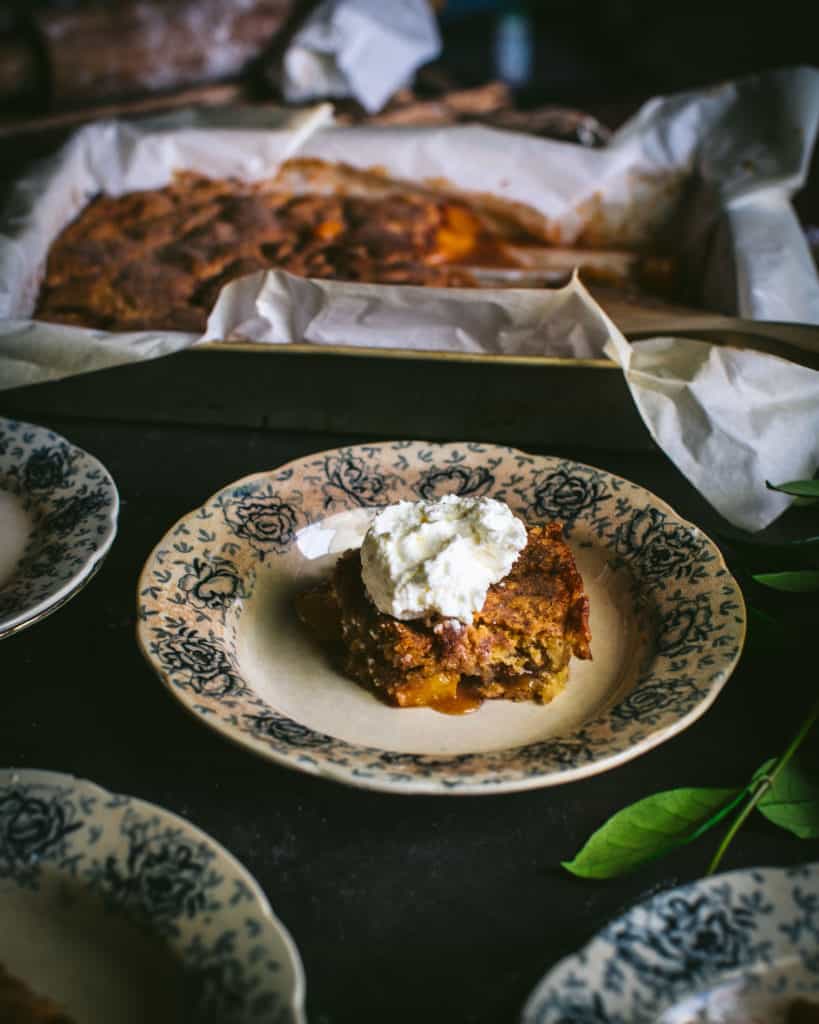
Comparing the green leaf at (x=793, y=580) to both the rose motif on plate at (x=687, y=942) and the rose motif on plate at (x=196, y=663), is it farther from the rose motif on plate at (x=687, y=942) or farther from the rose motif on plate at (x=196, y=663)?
the rose motif on plate at (x=196, y=663)

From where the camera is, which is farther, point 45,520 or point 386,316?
point 386,316

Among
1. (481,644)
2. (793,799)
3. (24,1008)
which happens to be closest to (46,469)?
(481,644)

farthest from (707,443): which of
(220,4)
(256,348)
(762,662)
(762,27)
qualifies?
(762,27)

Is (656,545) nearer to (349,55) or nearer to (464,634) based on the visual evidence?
(464,634)

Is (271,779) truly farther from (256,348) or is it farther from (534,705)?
(256,348)

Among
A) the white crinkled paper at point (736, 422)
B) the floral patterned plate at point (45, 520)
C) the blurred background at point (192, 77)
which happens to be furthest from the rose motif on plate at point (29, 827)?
the blurred background at point (192, 77)
